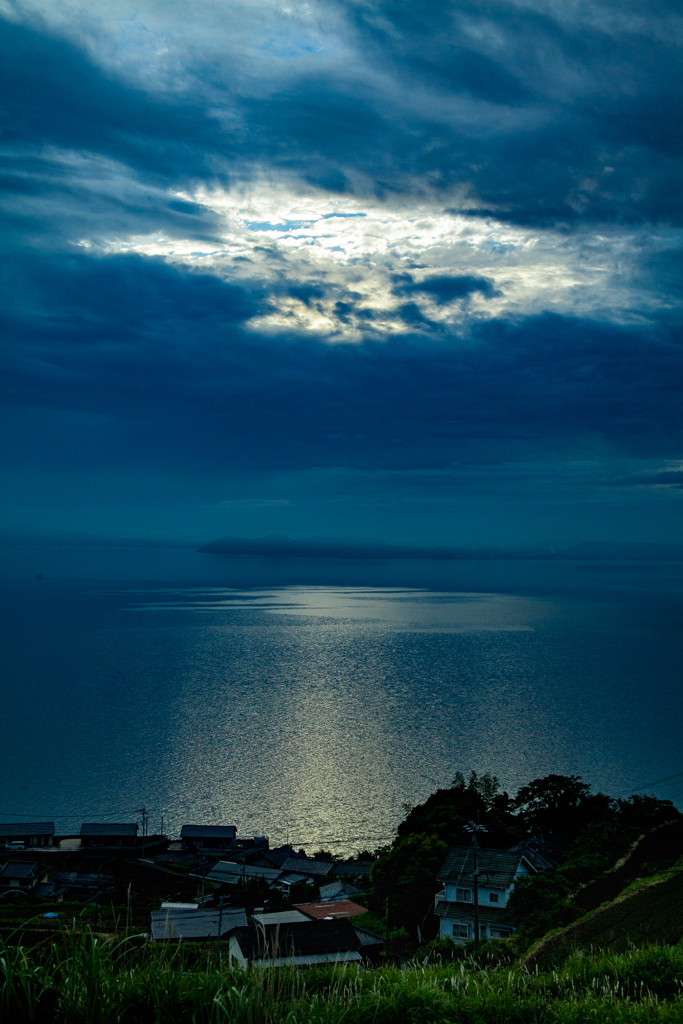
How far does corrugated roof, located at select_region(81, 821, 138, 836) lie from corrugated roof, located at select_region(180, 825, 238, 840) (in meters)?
1.82

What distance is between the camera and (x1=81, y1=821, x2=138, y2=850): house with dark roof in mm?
23516

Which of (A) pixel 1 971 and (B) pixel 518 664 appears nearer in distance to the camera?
(A) pixel 1 971

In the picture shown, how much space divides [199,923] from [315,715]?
23097 millimetres

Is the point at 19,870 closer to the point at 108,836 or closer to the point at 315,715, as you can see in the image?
the point at 108,836

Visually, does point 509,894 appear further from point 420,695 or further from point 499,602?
point 499,602

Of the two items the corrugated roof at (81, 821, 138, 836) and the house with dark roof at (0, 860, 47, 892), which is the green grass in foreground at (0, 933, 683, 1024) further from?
the corrugated roof at (81, 821, 138, 836)

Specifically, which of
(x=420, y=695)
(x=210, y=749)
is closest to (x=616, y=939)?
(x=210, y=749)

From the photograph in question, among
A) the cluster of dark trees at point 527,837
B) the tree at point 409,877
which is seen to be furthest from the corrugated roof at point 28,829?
the tree at point 409,877

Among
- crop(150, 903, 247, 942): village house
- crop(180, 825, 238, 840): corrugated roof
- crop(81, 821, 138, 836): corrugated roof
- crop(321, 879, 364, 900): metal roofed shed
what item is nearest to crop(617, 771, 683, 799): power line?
crop(321, 879, 364, 900): metal roofed shed

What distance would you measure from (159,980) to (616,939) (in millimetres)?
11549

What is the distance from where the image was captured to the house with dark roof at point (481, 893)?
48.9ft

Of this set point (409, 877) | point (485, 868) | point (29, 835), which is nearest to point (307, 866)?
point (409, 877)

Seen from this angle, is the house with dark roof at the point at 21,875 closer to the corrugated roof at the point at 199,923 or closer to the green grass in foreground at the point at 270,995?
the corrugated roof at the point at 199,923

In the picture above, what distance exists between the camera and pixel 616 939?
489 inches
